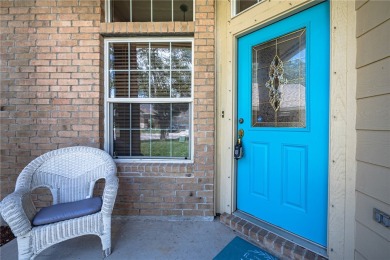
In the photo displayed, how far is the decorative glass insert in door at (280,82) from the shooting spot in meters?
1.79

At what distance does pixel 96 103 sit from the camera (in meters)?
2.32

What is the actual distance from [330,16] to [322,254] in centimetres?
191

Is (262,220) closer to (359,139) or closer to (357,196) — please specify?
(357,196)

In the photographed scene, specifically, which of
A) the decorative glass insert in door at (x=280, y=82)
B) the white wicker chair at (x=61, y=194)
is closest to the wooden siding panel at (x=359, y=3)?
the decorative glass insert in door at (x=280, y=82)

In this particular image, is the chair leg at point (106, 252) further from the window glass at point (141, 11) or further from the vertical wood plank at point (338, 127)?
the window glass at point (141, 11)

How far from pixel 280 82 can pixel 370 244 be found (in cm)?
143

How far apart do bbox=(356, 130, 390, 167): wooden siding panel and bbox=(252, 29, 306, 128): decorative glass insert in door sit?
49 cm

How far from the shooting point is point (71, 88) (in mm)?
2322

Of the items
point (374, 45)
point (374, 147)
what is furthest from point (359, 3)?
point (374, 147)

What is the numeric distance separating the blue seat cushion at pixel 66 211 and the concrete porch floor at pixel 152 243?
43 centimetres

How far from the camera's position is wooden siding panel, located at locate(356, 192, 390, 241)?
115cm

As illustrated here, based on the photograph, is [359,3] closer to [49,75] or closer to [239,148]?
[239,148]

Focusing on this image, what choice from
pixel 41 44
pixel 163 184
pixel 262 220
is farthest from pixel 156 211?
pixel 41 44

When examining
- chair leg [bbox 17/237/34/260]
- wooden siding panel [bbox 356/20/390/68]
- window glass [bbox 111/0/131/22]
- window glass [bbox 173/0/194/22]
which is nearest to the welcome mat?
chair leg [bbox 17/237/34/260]
